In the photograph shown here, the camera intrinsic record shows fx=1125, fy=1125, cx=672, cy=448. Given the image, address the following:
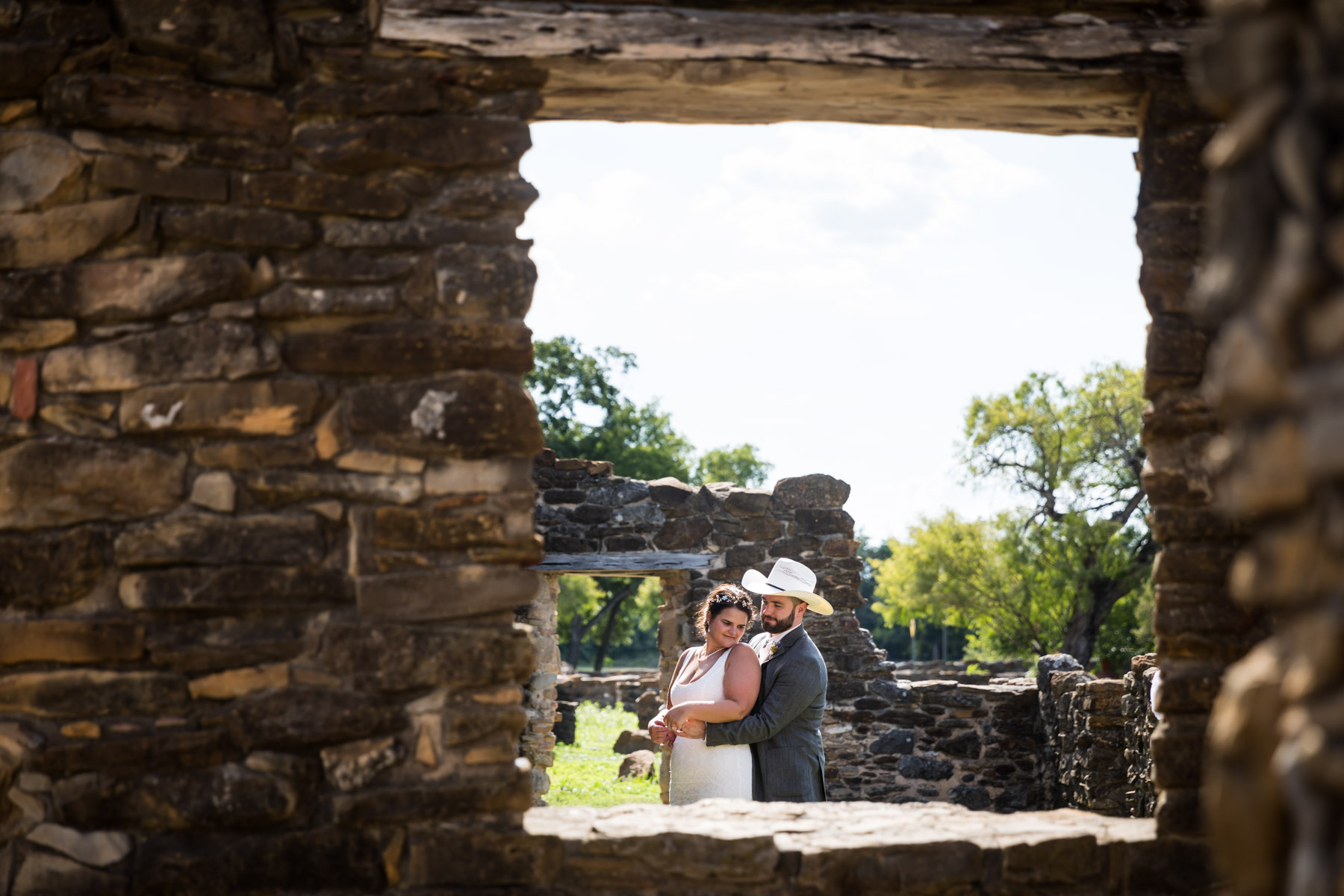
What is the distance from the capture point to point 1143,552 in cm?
2145

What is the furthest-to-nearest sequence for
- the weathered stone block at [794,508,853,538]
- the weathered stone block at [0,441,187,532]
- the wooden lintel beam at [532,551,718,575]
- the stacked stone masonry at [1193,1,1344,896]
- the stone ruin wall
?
the weathered stone block at [794,508,853,538]
the stone ruin wall
the wooden lintel beam at [532,551,718,575]
the weathered stone block at [0,441,187,532]
the stacked stone masonry at [1193,1,1344,896]

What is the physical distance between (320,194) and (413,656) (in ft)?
4.08

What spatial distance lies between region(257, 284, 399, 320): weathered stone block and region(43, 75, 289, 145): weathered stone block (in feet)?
1.38

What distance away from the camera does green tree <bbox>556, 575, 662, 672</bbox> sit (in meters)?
30.8

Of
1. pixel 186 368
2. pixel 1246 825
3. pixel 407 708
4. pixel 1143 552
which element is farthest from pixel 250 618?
pixel 1143 552

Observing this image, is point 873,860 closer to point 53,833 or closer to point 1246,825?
point 1246,825

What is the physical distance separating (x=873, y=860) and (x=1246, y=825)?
5.69 ft

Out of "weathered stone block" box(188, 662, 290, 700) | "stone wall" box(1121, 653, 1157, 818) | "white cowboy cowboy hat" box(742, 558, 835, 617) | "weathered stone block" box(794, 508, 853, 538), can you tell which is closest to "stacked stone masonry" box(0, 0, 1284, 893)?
"weathered stone block" box(188, 662, 290, 700)

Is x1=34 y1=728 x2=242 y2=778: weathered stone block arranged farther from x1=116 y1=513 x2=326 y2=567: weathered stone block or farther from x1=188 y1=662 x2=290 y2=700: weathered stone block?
x1=116 y1=513 x2=326 y2=567: weathered stone block

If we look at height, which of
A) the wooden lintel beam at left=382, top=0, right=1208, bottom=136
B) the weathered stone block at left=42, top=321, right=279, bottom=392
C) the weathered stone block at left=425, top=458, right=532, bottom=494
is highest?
the wooden lintel beam at left=382, top=0, right=1208, bottom=136

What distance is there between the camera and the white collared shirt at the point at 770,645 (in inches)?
199

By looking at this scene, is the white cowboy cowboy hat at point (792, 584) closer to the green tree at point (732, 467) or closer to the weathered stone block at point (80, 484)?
the weathered stone block at point (80, 484)

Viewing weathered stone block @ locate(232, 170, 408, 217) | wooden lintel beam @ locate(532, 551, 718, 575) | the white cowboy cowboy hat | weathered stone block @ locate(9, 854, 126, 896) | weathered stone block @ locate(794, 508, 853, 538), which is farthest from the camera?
weathered stone block @ locate(794, 508, 853, 538)

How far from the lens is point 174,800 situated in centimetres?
281
